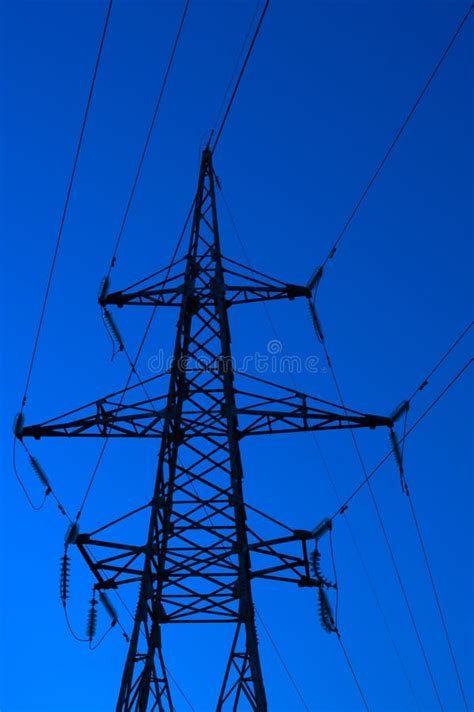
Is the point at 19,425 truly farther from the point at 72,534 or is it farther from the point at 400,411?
the point at 400,411

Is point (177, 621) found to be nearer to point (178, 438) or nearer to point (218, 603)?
point (218, 603)

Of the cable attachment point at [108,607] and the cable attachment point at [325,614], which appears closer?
the cable attachment point at [325,614]

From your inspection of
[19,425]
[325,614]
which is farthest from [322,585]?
[19,425]

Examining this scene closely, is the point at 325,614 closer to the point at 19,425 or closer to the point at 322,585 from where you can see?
the point at 322,585

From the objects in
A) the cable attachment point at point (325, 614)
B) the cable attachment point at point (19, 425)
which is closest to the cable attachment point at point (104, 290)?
the cable attachment point at point (19, 425)

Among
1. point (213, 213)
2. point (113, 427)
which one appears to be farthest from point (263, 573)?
point (213, 213)

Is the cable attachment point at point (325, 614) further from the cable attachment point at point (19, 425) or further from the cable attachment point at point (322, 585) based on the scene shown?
the cable attachment point at point (19, 425)

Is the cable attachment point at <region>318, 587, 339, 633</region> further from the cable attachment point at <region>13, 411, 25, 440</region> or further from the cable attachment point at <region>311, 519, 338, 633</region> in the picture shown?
the cable attachment point at <region>13, 411, 25, 440</region>

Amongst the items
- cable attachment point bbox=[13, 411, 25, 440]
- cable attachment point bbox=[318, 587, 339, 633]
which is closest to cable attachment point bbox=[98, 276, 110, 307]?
cable attachment point bbox=[13, 411, 25, 440]

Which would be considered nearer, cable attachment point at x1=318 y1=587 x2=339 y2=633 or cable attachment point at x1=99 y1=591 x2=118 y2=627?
cable attachment point at x1=318 y1=587 x2=339 y2=633

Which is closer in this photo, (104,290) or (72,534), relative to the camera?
(72,534)

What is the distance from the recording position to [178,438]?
16.0m

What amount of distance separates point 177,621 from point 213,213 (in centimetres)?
889

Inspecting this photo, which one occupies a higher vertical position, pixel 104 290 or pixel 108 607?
pixel 104 290
